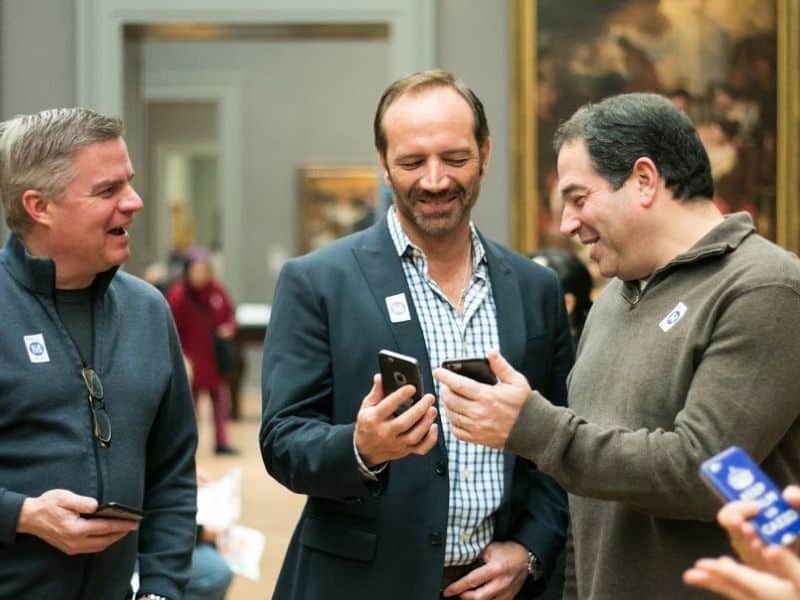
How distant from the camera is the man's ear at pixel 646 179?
3.53 meters

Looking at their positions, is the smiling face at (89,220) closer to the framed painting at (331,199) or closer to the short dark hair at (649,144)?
the short dark hair at (649,144)

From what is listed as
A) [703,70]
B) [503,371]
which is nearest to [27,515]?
[503,371]

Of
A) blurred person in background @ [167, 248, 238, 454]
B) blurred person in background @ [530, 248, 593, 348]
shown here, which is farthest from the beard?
blurred person in background @ [167, 248, 238, 454]

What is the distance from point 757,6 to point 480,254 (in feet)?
21.2

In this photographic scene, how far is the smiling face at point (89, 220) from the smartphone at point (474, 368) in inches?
37.8

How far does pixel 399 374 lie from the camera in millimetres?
3449

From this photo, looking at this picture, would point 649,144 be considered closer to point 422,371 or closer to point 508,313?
point 508,313

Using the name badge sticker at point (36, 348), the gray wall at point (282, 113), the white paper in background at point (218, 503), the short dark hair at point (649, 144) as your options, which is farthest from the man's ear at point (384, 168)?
the gray wall at point (282, 113)

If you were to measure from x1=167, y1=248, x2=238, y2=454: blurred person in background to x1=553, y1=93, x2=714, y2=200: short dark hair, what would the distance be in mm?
12263

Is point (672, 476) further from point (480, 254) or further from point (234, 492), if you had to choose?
point (234, 492)

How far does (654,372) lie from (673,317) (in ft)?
0.45

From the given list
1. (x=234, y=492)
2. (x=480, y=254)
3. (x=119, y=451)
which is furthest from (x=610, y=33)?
(x=119, y=451)

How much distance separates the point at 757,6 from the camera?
9.92 m

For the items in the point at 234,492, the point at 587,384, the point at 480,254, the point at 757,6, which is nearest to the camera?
the point at 587,384
